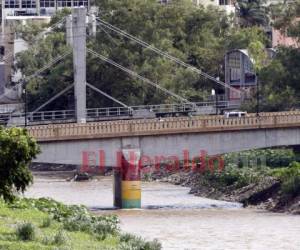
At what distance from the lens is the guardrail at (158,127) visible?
307 feet

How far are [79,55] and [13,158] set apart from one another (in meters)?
63.3

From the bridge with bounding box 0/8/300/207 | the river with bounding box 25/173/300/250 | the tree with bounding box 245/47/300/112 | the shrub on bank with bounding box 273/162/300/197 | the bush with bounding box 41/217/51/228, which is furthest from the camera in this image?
the tree with bounding box 245/47/300/112

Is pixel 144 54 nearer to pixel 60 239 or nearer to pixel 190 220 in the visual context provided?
pixel 190 220

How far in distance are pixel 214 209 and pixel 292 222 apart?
10561 millimetres

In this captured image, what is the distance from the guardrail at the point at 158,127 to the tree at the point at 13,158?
141 feet

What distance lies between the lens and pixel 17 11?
18475cm

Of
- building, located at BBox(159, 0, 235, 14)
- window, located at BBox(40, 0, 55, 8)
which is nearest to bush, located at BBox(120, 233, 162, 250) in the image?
building, located at BBox(159, 0, 235, 14)

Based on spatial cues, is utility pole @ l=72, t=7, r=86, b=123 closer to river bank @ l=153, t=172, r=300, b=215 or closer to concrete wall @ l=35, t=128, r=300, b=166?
Answer: river bank @ l=153, t=172, r=300, b=215

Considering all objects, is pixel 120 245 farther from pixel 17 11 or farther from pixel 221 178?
pixel 17 11

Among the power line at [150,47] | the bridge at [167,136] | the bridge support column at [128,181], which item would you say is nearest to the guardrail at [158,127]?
the bridge at [167,136]

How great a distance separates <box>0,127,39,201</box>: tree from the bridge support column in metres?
43.5

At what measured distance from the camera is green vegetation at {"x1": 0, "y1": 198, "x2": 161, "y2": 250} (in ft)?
160

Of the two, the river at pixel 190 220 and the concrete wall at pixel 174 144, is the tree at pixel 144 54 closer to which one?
the river at pixel 190 220

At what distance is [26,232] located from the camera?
162 feet
